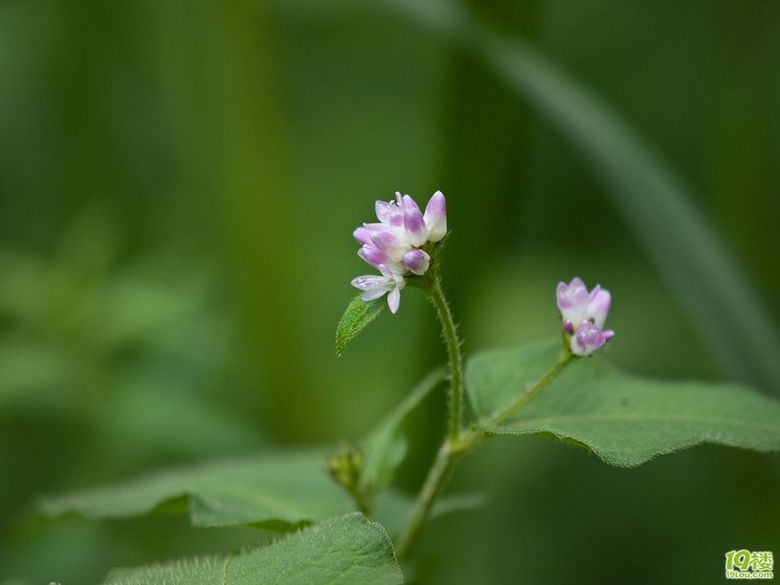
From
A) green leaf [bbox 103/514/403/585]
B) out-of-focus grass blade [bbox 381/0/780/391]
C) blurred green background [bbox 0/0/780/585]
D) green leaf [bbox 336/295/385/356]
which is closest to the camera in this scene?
green leaf [bbox 103/514/403/585]

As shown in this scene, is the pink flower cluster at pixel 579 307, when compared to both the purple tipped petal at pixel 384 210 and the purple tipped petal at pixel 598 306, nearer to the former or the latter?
the purple tipped petal at pixel 598 306

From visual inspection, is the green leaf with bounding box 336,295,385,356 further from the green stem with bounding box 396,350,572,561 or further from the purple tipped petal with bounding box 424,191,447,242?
the green stem with bounding box 396,350,572,561

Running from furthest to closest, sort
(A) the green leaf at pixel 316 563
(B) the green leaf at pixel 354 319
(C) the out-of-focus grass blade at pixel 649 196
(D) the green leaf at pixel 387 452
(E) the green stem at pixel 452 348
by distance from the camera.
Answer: (C) the out-of-focus grass blade at pixel 649 196 < (D) the green leaf at pixel 387 452 < (E) the green stem at pixel 452 348 < (B) the green leaf at pixel 354 319 < (A) the green leaf at pixel 316 563
